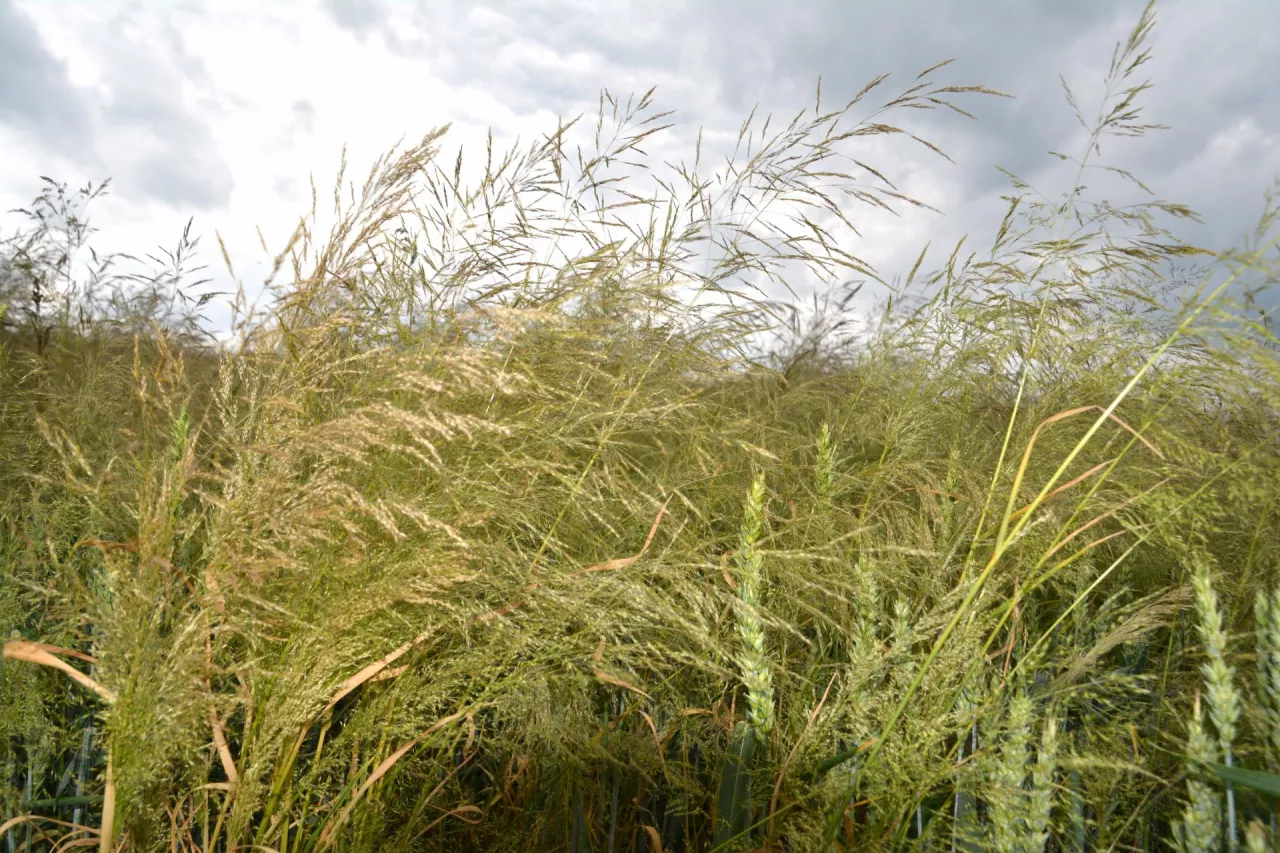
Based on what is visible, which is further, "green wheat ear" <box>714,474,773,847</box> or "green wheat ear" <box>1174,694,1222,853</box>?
"green wheat ear" <box>714,474,773,847</box>

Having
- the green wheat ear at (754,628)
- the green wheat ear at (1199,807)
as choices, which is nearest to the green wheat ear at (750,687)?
the green wheat ear at (754,628)

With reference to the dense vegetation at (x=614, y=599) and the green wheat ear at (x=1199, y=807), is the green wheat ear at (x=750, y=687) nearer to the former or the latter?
the dense vegetation at (x=614, y=599)

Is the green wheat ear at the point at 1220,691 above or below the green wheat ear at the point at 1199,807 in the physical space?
above

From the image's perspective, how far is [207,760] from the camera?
4.39ft

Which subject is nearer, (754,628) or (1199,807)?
(1199,807)

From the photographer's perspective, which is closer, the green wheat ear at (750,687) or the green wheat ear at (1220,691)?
the green wheat ear at (1220,691)

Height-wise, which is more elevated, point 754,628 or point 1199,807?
point 754,628

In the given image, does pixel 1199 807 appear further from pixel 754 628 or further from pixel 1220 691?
pixel 754 628

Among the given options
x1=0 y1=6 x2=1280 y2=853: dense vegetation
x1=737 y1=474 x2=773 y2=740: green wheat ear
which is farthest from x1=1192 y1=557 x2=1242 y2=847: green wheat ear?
x1=737 y1=474 x2=773 y2=740: green wheat ear

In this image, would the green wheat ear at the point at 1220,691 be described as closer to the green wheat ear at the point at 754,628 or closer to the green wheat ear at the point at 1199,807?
A: the green wheat ear at the point at 1199,807

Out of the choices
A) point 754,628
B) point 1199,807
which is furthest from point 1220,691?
point 754,628

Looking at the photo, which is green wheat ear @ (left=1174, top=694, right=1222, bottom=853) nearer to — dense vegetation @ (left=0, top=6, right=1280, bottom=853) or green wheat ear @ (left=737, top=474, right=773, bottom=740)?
dense vegetation @ (left=0, top=6, right=1280, bottom=853)

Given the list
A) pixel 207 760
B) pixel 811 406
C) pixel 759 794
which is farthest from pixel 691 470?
pixel 811 406

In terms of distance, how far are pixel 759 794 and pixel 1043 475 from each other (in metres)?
1.12
